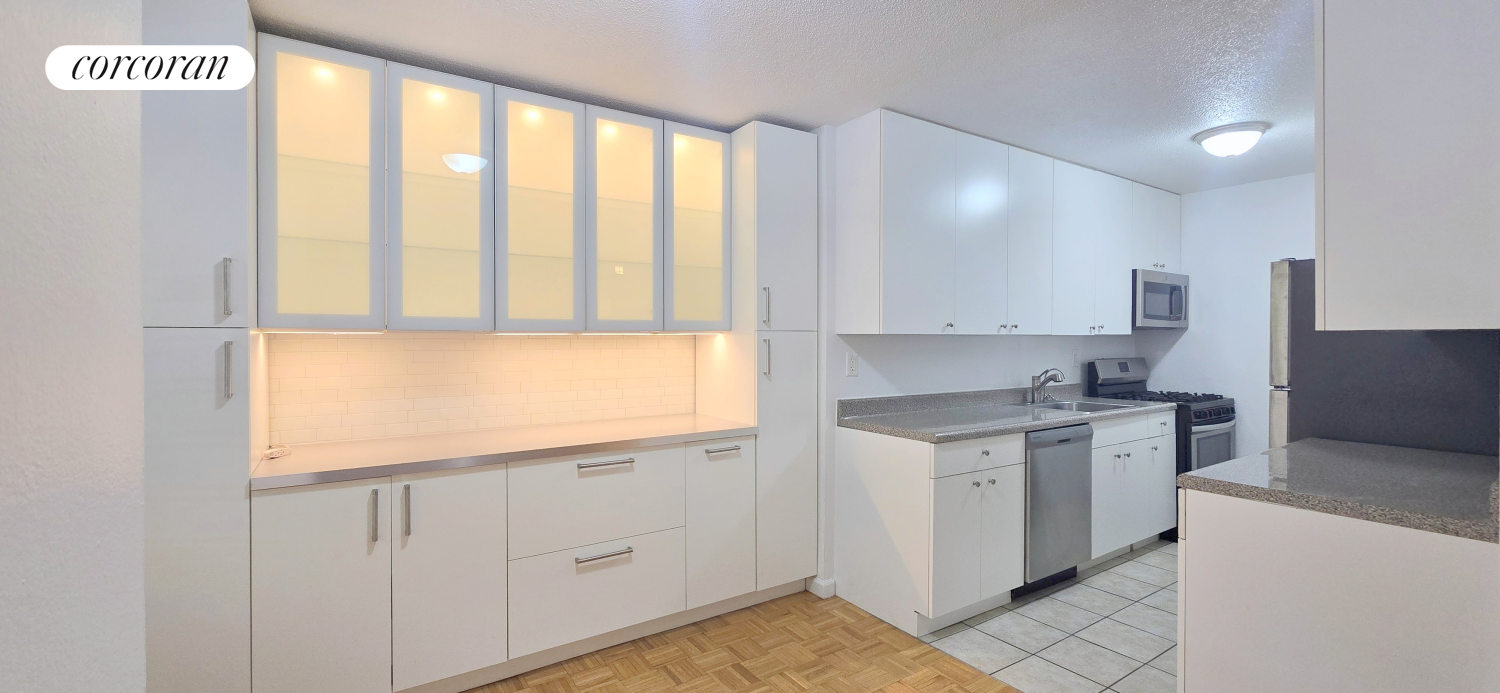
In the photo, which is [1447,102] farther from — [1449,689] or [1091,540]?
[1091,540]

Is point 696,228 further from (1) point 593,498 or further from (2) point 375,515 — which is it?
(2) point 375,515

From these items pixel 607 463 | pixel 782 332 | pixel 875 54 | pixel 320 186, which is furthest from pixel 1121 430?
pixel 320 186

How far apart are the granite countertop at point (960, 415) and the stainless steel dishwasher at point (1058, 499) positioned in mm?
85

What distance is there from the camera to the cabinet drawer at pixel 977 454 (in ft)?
8.50

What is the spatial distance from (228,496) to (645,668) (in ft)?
4.91

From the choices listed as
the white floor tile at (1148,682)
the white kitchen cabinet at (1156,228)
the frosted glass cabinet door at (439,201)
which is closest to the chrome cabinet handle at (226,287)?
the frosted glass cabinet door at (439,201)

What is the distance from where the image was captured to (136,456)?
0.65m

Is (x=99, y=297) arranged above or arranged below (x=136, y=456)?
above

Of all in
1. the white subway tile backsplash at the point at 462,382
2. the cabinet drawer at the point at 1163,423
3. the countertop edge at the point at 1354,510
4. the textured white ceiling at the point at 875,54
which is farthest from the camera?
the cabinet drawer at the point at 1163,423

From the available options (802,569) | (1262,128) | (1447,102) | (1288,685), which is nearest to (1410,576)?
(1288,685)

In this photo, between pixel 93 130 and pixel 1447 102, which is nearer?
pixel 93 130

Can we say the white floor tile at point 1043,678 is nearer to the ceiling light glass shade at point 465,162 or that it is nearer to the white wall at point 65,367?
the white wall at point 65,367

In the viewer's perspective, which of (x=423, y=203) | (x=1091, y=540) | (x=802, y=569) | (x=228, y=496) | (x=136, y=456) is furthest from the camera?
(x=1091, y=540)

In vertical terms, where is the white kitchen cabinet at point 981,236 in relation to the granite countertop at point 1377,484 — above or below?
above
